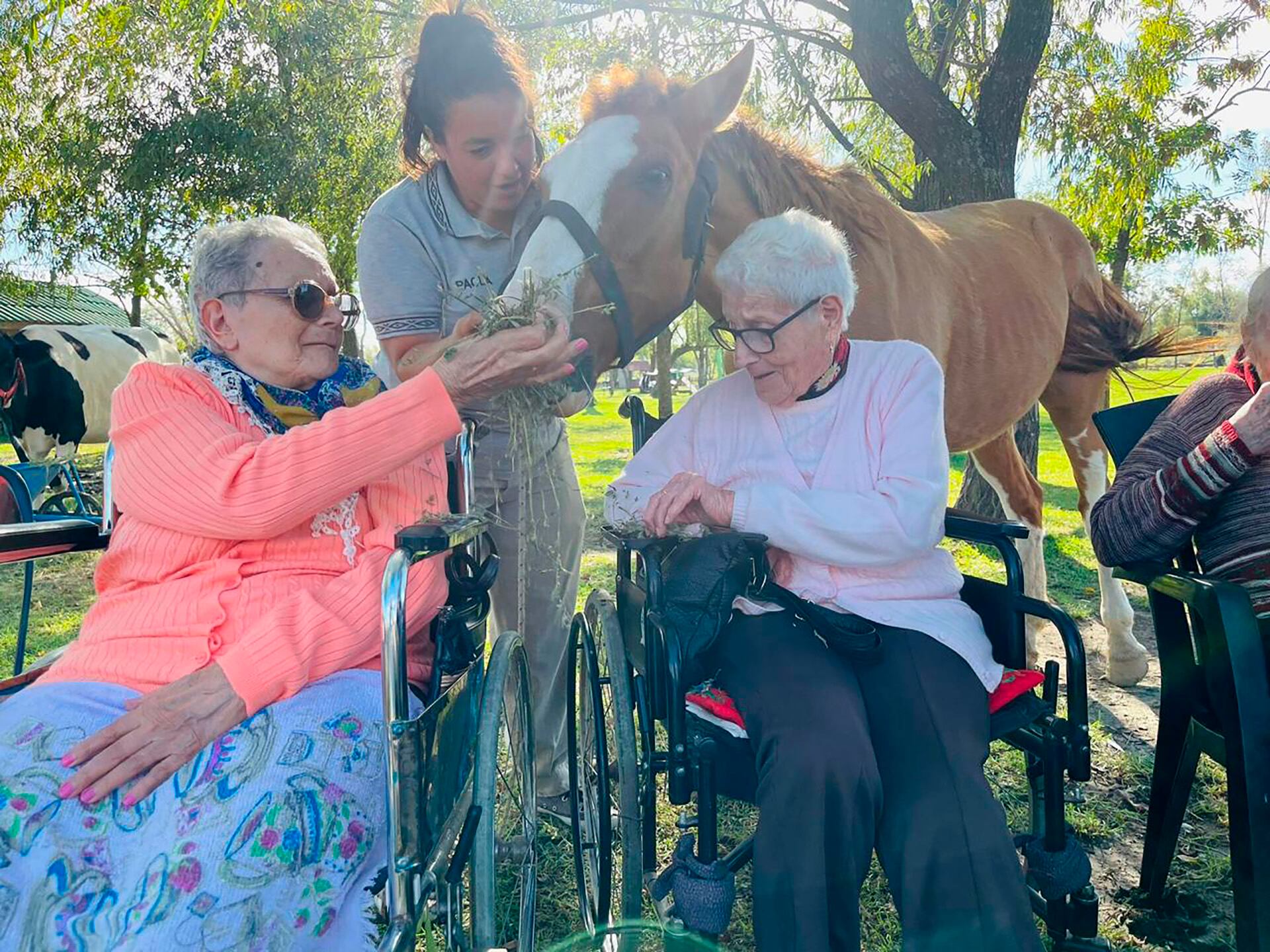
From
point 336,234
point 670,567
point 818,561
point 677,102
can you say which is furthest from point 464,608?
point 336,234

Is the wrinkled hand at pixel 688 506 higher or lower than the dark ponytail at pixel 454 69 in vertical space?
lower

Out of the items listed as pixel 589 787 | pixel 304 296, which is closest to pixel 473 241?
pixel 304 296

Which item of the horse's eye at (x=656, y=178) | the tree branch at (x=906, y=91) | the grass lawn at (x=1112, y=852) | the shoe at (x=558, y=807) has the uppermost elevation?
the tree branch at (x=906, y=91)

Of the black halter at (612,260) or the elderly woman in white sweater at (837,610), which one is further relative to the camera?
the black halter at (612,260)

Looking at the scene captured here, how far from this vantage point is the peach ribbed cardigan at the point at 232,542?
62.6 inches

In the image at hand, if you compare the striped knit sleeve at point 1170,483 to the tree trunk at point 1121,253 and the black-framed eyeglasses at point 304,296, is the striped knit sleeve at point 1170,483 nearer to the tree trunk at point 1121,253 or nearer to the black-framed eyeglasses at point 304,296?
the black-framed eyeglasses at point 304,296

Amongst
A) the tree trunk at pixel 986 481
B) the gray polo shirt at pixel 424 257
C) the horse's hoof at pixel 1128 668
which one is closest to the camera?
the gray polo shirt at pixel 424 257

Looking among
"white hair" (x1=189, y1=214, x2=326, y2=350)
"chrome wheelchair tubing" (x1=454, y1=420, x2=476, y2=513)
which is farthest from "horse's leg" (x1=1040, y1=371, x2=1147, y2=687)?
"white hair" (x1=189, y1=214, x2=326, y2=350)

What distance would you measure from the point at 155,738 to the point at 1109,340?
15.2ft

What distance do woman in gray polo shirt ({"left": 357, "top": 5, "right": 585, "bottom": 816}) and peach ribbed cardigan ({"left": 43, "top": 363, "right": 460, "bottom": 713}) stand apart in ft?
1.50

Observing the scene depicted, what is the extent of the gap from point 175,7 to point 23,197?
17.7 ft

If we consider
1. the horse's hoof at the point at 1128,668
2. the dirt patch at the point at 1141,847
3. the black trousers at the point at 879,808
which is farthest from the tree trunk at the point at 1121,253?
the black trousers at the point at 879,808

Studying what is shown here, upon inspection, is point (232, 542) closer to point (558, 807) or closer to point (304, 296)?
point (304, 296)

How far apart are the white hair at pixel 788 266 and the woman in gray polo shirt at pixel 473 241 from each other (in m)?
0.56
